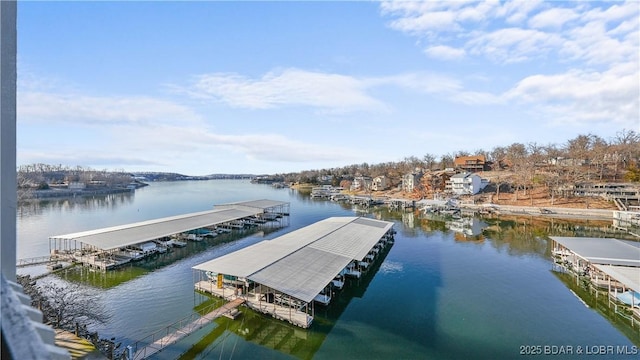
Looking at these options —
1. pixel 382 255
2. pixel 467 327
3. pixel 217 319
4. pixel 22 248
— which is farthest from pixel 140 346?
pixel 22 248

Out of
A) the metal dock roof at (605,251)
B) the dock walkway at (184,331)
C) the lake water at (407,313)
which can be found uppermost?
the metal dock roof at (605,251)

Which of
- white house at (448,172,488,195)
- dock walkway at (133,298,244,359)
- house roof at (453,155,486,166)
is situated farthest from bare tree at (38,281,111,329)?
house roof at (453,155,486,166)

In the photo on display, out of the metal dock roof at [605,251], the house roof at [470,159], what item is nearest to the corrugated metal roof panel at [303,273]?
the metal dock roof at [605,251]

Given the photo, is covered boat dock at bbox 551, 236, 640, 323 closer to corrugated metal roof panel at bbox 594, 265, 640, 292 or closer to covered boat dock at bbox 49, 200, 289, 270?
corrugated metal roof panel at bbox 594, 265, 640, 292

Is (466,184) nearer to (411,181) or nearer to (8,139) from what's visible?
(411,181)

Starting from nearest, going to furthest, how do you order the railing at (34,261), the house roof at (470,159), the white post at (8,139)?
1. the white post at (8,139)
2. the railing at (34,261)
3. the house roof at (470,159)

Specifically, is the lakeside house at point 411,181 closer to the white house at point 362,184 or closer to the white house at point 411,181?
the white house at point 411,181

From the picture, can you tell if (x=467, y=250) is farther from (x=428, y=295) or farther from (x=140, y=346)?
(x=140, y=346)
